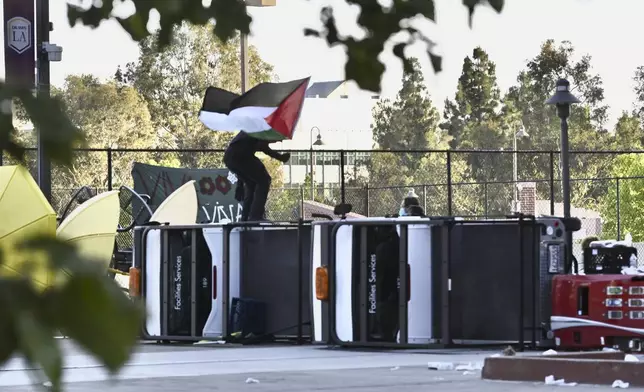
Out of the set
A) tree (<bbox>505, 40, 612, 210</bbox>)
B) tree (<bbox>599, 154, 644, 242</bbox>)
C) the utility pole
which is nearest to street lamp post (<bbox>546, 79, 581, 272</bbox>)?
the utility pole

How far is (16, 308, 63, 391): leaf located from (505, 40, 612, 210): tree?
2466 inches

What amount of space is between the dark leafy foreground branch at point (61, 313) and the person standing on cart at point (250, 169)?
14.4 m

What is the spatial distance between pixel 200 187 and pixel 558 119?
5076 centimetres

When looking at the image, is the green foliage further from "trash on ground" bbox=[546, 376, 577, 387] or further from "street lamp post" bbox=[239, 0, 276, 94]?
"trash on ground" bbox=[546, 376, 577, 387]

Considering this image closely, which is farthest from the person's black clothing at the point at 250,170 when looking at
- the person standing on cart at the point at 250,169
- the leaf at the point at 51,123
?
the leaf at the point at 51,123

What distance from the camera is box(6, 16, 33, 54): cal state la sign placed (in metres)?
17.3

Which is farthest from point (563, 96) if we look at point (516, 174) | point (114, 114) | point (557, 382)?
point (516, 174)

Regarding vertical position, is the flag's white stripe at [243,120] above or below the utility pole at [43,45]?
below

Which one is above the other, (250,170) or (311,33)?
(250,170)

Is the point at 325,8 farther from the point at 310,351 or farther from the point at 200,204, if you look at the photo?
the point at 200,204

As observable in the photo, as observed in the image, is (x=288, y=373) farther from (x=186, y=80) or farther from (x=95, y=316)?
(x=186, y=80)

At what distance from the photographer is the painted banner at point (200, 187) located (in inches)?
1006

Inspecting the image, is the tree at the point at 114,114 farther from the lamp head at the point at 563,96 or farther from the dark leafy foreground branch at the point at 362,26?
the dark leafy foreground branch at the point at 362,26

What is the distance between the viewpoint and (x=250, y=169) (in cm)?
1591
